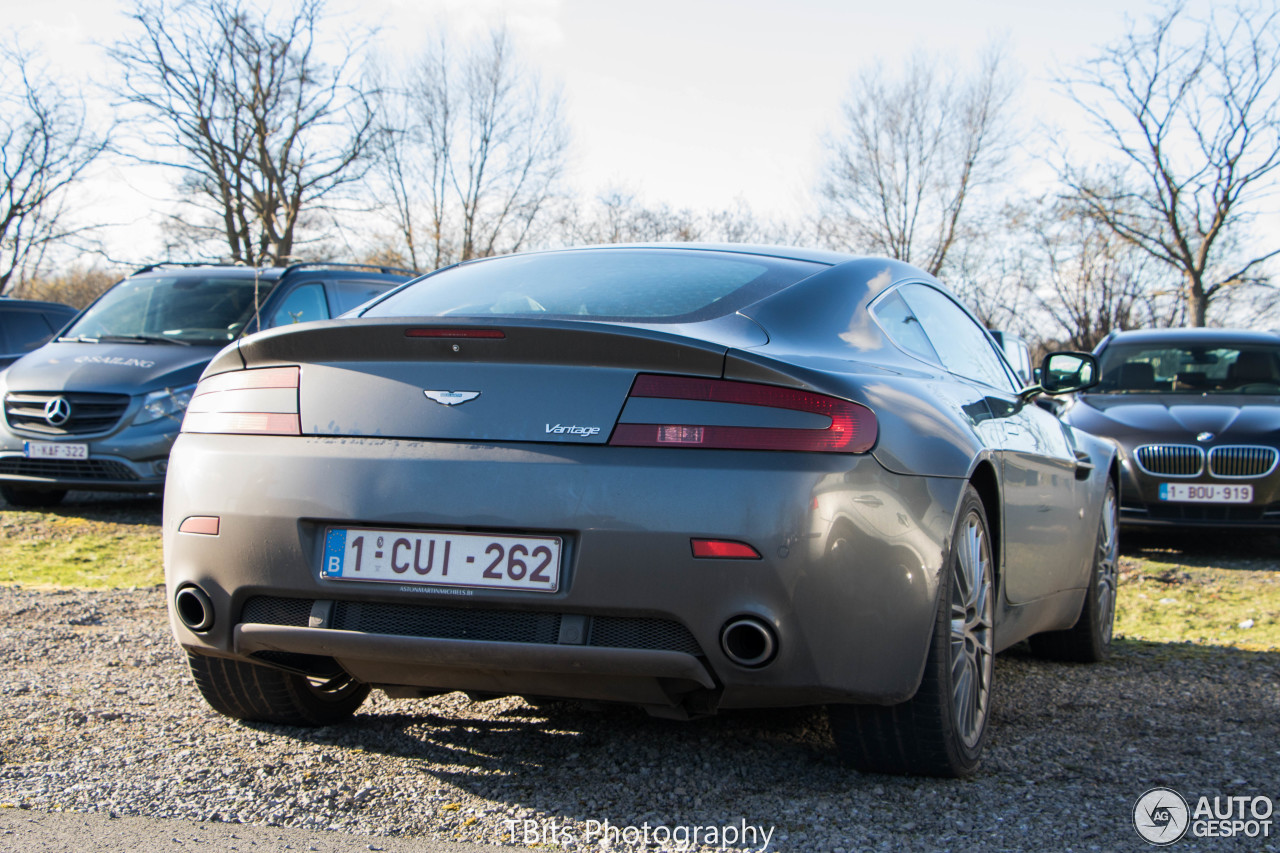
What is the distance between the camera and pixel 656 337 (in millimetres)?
2525

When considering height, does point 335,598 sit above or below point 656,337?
below

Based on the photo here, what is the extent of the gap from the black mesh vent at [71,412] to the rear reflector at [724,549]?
279 inches

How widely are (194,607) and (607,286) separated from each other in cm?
136

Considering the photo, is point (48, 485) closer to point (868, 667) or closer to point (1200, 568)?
point (868, 667)

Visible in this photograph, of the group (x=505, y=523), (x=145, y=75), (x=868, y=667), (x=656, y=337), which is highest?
(x=145, y=75)

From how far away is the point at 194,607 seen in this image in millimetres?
2805

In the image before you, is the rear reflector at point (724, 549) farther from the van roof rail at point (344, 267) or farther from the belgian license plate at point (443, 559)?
the van roof rail at point (344, 267)

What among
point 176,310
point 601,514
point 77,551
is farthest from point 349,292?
point 601,514

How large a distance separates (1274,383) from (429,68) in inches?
1110

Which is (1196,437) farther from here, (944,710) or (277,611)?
(277,611)

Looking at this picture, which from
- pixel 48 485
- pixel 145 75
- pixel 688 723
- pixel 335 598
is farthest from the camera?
pixel 145 75

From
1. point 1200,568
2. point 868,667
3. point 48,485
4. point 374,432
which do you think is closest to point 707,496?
point 868,667

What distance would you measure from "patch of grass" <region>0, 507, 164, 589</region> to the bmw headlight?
0.76 m

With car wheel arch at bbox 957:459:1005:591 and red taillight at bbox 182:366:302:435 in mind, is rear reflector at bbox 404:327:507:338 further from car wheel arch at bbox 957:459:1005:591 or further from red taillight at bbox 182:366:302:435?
car wheel arch at bbox 957:459:1005:591
